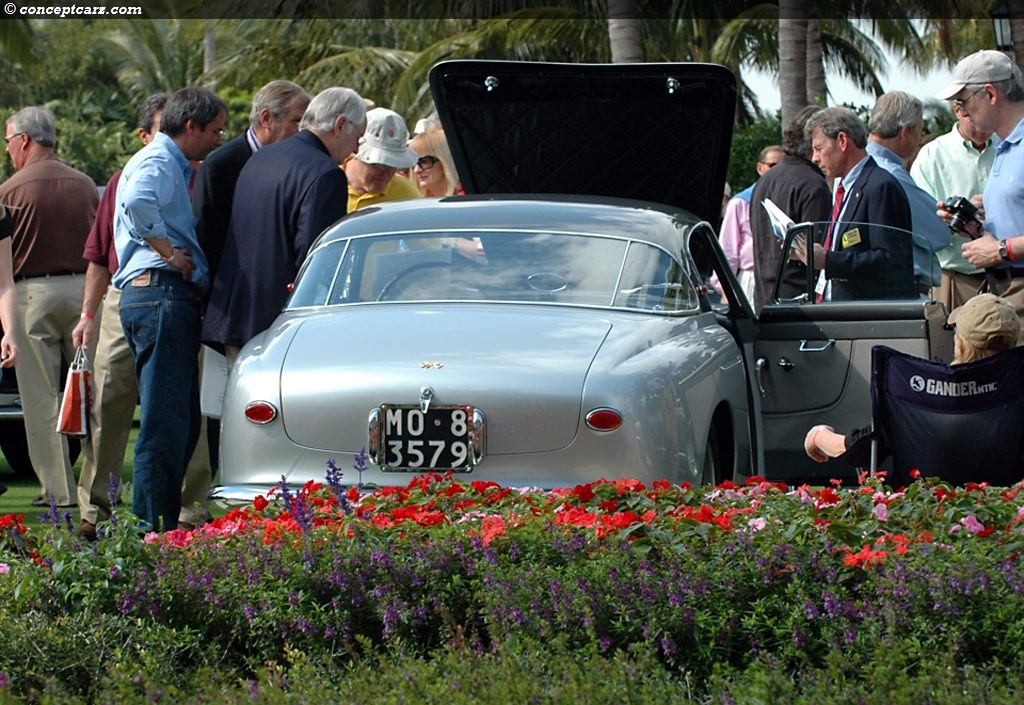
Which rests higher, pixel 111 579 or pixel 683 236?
pixel 683 236

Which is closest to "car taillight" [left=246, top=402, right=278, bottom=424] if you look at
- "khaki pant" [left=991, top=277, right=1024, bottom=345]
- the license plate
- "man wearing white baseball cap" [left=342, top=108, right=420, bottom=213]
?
the license plate

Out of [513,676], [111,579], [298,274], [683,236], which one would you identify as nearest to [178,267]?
[298,274]

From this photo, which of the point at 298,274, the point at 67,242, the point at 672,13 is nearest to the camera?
the point at 298,274

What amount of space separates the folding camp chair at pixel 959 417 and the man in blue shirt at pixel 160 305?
10.8ft

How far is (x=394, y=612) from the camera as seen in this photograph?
4492 mm

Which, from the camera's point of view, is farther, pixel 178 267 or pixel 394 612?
pixel 178 267

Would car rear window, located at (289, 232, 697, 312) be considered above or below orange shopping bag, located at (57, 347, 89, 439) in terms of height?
above

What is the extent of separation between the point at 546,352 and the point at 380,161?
342 centimetres

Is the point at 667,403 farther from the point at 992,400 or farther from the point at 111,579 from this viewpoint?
the point at 111,579

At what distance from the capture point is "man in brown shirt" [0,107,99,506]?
956cm

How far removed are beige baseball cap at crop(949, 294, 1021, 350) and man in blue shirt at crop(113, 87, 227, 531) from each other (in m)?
3.54

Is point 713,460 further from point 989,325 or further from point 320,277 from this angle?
point 320,277

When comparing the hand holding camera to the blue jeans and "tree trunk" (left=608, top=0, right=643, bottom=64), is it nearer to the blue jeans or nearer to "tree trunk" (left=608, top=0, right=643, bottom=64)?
the blue jeans

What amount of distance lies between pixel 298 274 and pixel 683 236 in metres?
1.72
